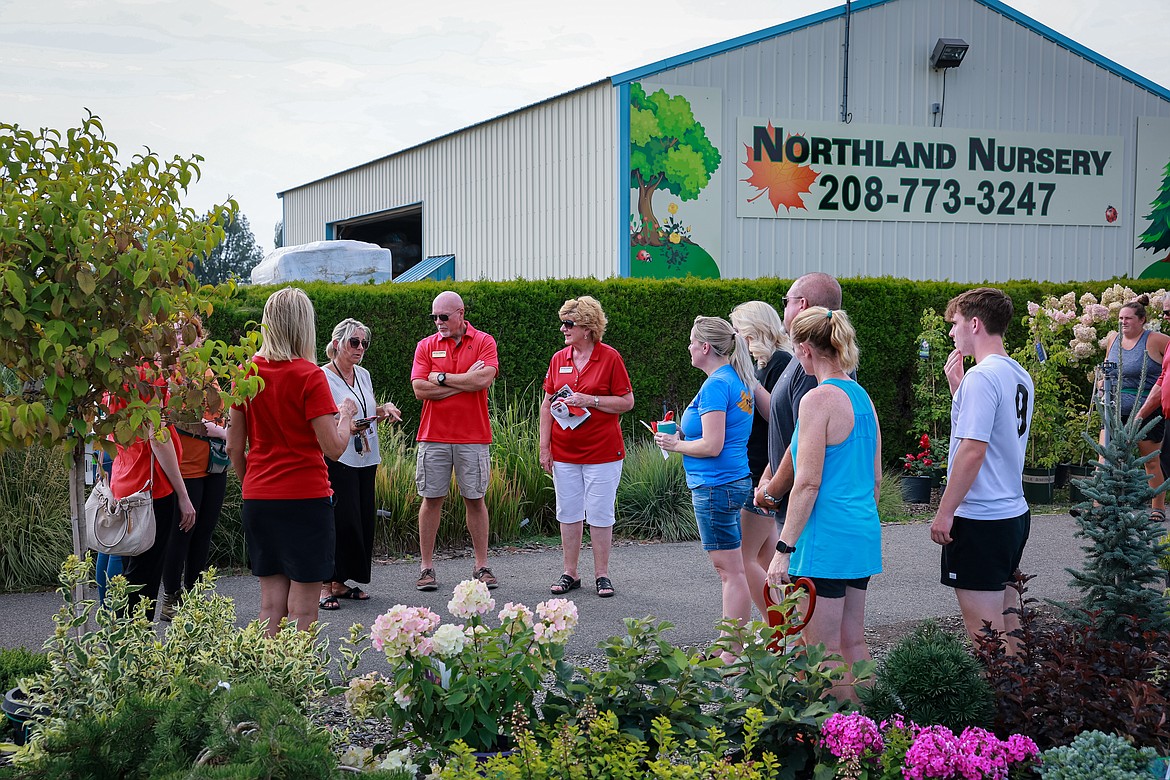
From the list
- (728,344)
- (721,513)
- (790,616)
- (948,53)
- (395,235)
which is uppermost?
(948,53)

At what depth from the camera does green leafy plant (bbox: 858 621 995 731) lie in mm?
3404

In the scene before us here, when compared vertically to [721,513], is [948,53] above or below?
above

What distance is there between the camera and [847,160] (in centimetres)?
1720

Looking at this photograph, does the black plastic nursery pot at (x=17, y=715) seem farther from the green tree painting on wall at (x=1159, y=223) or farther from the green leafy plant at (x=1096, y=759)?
the green tree painting on wall at (x=1159, y=223)

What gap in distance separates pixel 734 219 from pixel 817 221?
161 centimetres

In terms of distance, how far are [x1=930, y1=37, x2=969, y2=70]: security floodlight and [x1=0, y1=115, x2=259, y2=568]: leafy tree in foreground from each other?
1647cm

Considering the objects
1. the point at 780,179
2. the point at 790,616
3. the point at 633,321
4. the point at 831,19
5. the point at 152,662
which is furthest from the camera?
the point at 831,19

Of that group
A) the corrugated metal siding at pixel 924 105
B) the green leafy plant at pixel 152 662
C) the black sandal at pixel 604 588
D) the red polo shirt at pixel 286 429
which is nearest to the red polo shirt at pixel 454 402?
the black sandal at pixel 604 588

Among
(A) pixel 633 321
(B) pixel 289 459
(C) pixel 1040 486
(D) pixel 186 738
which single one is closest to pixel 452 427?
(B) pixel 289 459

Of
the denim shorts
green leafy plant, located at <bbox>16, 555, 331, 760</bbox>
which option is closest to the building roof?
the denim shorts

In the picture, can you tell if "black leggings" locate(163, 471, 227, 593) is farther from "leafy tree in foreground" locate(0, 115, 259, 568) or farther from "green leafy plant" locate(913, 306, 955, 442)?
"green leafy plant" locate(913, 306, 955, 442)

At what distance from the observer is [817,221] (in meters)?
17.1

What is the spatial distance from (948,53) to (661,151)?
579 cm

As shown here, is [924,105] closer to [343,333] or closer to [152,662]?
[343,333]
